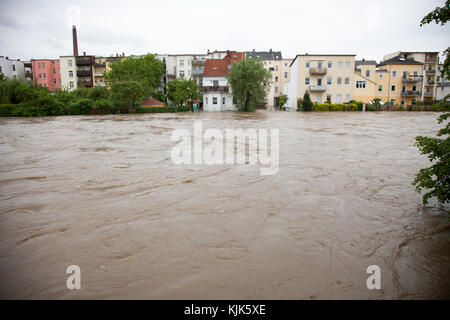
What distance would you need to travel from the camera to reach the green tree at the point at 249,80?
46.0 metres

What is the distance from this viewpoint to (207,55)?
248 ft

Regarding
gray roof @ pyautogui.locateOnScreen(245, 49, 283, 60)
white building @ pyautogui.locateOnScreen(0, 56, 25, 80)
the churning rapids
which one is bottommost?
the churning rapids

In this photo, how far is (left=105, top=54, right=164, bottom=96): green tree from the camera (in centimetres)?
5819

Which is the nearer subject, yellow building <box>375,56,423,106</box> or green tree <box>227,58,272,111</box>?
green tree <box>227,58,272,111</box>

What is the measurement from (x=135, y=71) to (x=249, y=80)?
26.5 metres

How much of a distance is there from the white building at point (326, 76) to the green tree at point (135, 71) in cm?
2873

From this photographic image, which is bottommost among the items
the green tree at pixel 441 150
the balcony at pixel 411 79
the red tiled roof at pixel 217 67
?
the green tree at pixel 441 150

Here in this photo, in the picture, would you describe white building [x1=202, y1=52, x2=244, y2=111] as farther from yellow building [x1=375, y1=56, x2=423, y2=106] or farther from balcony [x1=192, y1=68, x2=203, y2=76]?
yellow building [x1=375, y1=56, x2=423, y2=106]

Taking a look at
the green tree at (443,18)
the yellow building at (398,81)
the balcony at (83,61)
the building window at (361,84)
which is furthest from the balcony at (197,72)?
the green tree at (443,18)

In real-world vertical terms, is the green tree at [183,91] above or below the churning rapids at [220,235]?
above

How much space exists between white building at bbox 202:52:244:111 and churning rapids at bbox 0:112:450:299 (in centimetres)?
5049

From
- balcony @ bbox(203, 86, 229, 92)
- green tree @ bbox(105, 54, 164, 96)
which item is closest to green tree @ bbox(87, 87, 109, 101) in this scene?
green tree @ bbox(105, 54, 164, 96)

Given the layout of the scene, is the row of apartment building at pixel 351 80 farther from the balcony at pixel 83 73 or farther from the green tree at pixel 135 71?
the balcony at pixel 83 73
